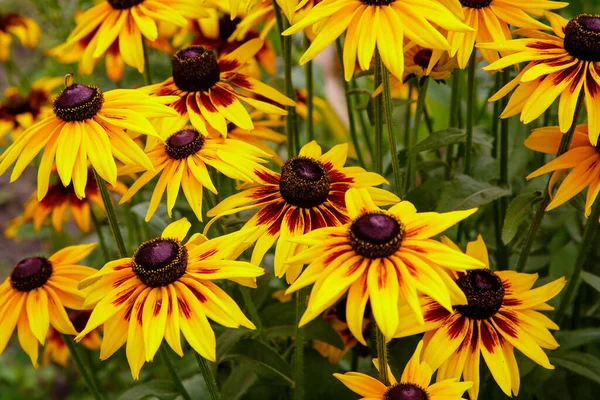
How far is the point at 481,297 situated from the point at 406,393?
178 mm

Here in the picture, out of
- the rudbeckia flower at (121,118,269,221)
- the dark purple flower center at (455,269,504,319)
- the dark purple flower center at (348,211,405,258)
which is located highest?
the rudbeckia flower at (121,118,269,221)

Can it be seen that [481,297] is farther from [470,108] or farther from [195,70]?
[195,70]

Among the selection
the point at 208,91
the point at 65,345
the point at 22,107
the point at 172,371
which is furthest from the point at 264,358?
the point at 22,107

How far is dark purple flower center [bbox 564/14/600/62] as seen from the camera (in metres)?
0.91

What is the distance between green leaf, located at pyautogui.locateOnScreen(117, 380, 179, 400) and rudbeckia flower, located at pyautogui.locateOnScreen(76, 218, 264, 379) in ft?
0.92

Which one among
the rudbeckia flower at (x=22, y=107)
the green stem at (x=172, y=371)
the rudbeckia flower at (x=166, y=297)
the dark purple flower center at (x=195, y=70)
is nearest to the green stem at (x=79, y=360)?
the green stem at (x=172, y=371)

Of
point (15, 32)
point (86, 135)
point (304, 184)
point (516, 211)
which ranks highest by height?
point (15, 32)

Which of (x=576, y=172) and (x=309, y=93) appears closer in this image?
(x=576, y=172)

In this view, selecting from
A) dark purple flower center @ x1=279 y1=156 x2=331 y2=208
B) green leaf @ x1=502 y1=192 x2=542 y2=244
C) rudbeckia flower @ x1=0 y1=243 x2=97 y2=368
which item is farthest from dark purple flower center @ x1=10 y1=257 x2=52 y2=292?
green leaf @ x1=502 y1=192 x2=542 y2=244

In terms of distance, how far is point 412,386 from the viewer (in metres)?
0.82

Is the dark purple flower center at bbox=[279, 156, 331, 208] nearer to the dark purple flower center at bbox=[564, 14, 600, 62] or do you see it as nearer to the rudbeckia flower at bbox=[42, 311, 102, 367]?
the dark purple flower center at bbox=[564, 14, 600, 62]

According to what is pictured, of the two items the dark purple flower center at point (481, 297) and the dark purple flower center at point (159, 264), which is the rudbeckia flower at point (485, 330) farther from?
the dark purple flower center at point (159, 264)

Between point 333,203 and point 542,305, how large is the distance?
11.4 inches

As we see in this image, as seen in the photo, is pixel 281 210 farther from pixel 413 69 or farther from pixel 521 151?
pixel 521 151
